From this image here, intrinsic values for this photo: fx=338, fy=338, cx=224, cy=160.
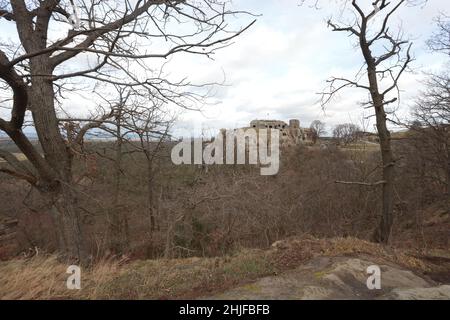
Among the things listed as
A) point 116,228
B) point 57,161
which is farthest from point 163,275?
point 116,228

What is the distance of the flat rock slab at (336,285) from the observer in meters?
3.84

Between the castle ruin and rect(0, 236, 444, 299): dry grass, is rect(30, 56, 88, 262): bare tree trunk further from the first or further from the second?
the castle ruin

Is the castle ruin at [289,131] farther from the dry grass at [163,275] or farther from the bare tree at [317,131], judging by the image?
the dry grass at [163,275]

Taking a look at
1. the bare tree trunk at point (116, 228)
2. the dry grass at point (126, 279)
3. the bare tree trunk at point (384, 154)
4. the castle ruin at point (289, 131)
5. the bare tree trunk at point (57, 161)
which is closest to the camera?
the dry grass at point (126, 279)

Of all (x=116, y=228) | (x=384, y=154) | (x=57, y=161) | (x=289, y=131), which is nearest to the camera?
(x=57, y=161)

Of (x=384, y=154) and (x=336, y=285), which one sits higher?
(x=384, y=154)

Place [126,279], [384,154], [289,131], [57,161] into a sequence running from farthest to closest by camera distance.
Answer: [289,131], [384,154], [57,161], [126,279]

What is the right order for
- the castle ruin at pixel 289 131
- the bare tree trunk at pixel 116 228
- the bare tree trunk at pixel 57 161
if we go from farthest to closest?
the castle ruin at pixel 289 131, the bare tree trunk at pixel 116 228, the bare tree trunk at pixel 57 161

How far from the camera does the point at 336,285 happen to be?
4172 mm

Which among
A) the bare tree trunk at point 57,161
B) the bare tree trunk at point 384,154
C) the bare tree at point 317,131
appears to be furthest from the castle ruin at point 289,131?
the bare tree trunk at point 57,161

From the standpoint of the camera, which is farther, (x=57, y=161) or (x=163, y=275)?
(x=57, y=161)

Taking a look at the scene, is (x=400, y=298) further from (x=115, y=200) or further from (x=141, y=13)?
(x=115, y=200)

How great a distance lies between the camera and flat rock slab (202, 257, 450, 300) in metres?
3.84

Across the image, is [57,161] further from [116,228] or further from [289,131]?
[289,131]
